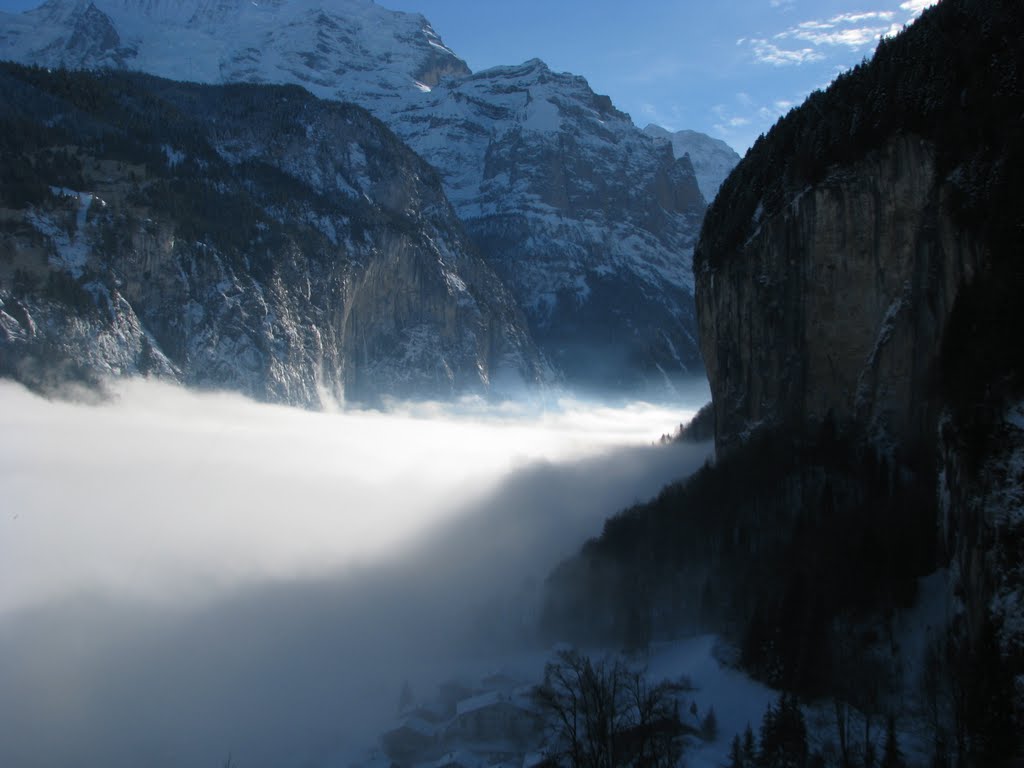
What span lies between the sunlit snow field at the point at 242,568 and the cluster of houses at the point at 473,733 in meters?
7.49

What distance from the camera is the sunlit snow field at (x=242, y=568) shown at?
96.6 m

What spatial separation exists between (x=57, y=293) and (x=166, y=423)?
2847 centimetres

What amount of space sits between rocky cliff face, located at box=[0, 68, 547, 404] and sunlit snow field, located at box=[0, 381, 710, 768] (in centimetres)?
645

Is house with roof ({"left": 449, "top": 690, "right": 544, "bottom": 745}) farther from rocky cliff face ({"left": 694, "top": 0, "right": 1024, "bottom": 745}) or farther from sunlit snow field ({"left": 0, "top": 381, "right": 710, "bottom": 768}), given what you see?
rocky cliff face ({"left": 694, "top": 0, "right": 1024, "bottom": 745})

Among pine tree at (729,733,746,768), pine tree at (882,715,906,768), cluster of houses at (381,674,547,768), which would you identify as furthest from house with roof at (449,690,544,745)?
pine tree at (882,715,906,768)

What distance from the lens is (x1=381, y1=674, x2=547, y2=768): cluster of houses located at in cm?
7019

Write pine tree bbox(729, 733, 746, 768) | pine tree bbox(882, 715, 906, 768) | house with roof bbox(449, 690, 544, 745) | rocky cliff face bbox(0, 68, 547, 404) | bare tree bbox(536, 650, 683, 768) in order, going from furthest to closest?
rocky cliff face bbox(0, 68, 547, 404) < house with roof bbox(449, 690, 544, 745) < pine tree bbox(729, 733, 746, 768) < pine tree bbox(882, 715, 906, 768) < bare tree bbox(536, 650, 683, 768)

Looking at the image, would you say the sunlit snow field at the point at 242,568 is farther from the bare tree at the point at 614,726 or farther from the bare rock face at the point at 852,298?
the bare rock face at the point at 852,298

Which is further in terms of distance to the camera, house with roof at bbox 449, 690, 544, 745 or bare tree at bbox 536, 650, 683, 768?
house with roof at bbox 449, 690, 544, 745

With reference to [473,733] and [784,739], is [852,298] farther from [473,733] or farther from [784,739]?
[473,733]

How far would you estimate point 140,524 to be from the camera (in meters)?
147

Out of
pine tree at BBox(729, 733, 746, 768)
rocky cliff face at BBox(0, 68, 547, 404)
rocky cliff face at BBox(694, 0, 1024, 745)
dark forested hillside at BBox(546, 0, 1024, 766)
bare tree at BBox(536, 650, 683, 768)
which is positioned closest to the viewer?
rocky cliff face at BBox(694, 0, 1024, 745)

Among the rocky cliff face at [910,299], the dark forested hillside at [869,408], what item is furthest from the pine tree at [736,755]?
the rocky cliff face at [910,299]

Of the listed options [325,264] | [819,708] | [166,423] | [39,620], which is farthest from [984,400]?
[325,264]
